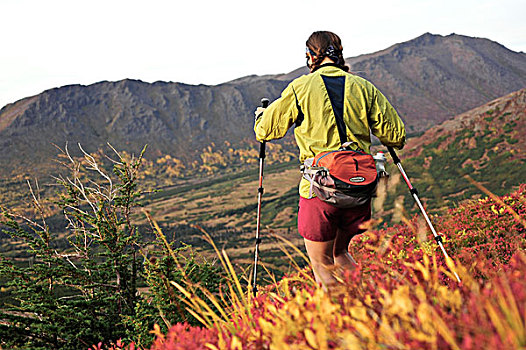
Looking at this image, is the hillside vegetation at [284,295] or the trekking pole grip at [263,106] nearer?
the hillside vegetation at [284,295]

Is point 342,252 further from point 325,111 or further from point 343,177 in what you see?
point 325,111

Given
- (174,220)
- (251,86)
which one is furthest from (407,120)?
(174,220)

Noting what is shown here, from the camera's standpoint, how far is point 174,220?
75000mm

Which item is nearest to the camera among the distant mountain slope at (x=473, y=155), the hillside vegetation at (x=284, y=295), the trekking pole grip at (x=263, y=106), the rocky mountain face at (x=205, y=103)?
the hillside vegetation at (x=284, y=295)

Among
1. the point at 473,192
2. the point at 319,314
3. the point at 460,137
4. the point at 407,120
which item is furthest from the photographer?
the point at 407,120

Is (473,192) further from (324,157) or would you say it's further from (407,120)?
(407,120)

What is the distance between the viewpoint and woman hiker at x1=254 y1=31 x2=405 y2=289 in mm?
3168

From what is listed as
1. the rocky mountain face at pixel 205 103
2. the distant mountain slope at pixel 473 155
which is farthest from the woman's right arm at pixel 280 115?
the rocky mountain face at pixel 205 103

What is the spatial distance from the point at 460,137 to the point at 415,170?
12.3ft

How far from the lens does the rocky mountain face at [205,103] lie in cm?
13100

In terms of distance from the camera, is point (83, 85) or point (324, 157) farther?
point (83, 85)

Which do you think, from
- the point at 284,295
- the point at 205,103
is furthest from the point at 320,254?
the point at 205,103

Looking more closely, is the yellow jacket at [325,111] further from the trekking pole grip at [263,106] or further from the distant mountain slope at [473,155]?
the distant mountain slope at [473,155]

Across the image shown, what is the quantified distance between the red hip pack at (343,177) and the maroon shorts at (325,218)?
8 centimetres
